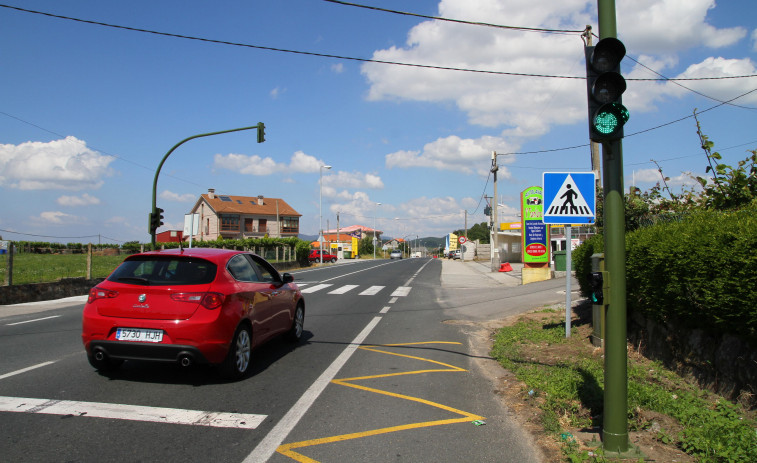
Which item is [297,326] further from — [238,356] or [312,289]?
[312,289]

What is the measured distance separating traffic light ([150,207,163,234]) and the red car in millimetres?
15437

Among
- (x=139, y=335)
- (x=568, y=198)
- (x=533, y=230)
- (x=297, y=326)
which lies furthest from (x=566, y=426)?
(x=533, y=230)

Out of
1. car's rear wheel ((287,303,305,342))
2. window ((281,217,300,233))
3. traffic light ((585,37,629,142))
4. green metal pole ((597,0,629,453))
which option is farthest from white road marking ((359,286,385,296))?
window ((281,217,300,233))

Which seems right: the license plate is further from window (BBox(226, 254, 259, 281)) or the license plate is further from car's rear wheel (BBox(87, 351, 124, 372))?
window (BBox(226, 254, 259, 281))

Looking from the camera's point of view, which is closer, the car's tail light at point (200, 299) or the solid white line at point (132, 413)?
the solid white line at point (132, 413)

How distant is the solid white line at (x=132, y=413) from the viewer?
447 cm

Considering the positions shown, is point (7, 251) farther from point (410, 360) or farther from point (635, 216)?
point (635, 216)

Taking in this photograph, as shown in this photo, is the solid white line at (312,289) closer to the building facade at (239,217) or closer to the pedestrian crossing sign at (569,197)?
the pedestrian crossing sign at (569,197)

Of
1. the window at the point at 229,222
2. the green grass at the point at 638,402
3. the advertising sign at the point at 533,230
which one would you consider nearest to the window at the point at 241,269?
the green grass at the point at 638,402

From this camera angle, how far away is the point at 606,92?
155 inches

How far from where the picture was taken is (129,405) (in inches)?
192

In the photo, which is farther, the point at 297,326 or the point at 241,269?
the point at 297,326

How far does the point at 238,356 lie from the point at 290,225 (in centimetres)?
8379

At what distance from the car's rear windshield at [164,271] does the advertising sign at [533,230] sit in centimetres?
1799
